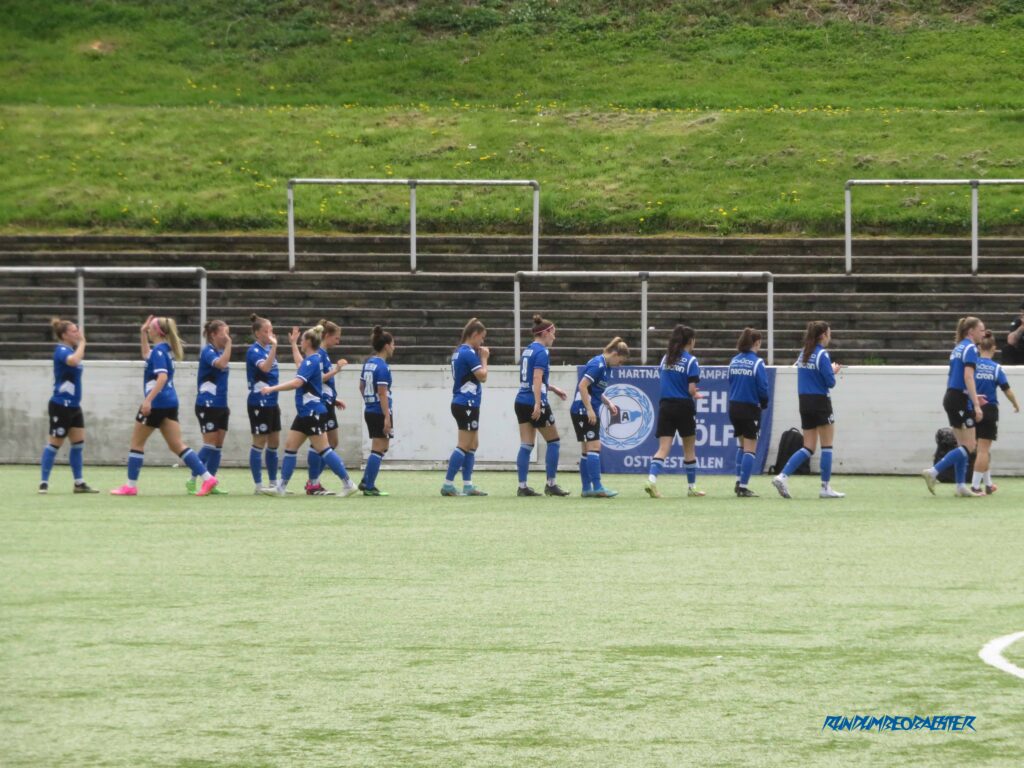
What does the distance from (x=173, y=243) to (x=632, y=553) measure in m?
20.1

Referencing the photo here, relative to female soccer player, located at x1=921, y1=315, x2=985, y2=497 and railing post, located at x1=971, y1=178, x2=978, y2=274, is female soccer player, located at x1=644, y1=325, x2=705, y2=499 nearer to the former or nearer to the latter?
female soccer player, located at x1=921, y1=315, x2=985, y2=497

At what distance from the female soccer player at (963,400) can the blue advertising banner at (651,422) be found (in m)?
4.91

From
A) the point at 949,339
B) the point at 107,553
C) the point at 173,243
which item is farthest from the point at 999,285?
the point at 107,553

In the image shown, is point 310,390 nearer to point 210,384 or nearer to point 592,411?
point 210,384

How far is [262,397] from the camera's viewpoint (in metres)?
18.2

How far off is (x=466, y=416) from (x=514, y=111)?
929 inches

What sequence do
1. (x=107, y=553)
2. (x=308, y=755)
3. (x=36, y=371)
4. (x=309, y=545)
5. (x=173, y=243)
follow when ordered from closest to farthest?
1. (x=308, y=755)
2. (x=107, y=553)
3. (x=309, y=545)
4. (x=36, y=371)
5. (x=173, y=243)

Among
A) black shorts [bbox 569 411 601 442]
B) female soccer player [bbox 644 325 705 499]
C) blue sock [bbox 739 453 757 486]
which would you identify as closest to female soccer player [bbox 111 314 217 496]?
black shorts [bbox 569 411 601 442]

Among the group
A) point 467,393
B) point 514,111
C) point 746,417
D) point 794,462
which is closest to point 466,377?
point 467,393

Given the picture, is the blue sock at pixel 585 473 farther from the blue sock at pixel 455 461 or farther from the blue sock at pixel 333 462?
the blue sock at pixel 333 462

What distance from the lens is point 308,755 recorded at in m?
6.12

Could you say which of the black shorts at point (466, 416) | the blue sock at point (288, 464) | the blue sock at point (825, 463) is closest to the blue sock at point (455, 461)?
the black shorts at point (466, 416)

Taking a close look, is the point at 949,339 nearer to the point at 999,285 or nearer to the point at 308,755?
the point at 999,285

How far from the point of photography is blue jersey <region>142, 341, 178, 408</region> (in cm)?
1748
